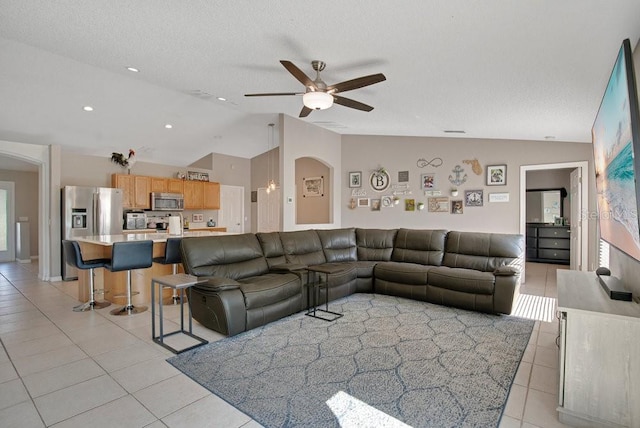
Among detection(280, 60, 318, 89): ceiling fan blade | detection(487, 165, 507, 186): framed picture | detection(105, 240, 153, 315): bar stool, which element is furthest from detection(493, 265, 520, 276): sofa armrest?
detection(105, 240, 153, 315): bar stool

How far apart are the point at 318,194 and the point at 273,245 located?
131 inches

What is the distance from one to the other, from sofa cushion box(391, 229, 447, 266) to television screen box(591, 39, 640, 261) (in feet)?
8.12

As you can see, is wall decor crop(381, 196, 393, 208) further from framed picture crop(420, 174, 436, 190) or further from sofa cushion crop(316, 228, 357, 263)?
sofa cushion crop(316, 228, 357, 263)

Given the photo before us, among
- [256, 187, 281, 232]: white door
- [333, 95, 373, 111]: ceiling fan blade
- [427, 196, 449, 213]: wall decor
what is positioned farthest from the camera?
[256, 187, 281, 232]: white door

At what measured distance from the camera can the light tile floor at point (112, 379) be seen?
190 cm

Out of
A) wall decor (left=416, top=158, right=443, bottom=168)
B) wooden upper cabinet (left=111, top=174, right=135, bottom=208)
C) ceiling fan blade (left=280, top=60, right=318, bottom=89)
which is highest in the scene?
ceiling fan blade (left=280, top=60, right=318, bottom=89)

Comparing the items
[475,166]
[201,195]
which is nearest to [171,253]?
[201,195]

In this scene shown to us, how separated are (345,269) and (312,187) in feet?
11.6

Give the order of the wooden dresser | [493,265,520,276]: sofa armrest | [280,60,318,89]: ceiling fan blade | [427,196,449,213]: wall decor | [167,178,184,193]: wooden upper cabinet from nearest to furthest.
A: [280,60,318,89]: ceiling fan blade < [493,265,520,276]: sofa armrest < [427,196,449,213]: wall decor < [167,178,184,193]: wooden upper cabinet < the wooden dresser

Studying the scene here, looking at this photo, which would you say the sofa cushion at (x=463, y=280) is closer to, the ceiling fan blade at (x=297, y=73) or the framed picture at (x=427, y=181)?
the framed picture at (x=427, y=181)

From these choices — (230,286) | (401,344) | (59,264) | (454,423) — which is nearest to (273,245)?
(230,286)

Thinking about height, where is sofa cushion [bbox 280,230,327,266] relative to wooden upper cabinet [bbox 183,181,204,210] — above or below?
below

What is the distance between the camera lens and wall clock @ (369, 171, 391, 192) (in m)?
6.21

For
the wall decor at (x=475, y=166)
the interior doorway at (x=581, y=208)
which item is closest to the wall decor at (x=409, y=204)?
the wall decor at (x=475, y=166)
